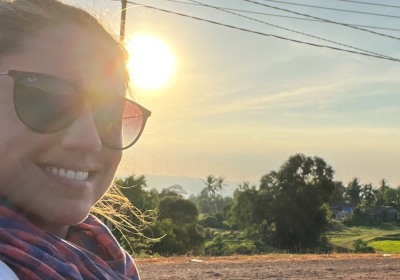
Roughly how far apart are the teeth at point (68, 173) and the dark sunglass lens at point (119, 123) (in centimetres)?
14

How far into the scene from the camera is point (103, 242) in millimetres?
1268

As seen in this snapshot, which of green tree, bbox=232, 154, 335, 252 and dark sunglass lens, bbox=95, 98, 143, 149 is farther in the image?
green tree, bbox=232, 154, 335, 252

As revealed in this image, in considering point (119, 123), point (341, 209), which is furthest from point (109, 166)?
point (341, 209)

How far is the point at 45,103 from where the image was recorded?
39.7 inches

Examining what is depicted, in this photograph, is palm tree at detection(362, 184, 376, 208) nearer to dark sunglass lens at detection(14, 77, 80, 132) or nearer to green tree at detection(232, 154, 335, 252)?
green tree at detection(232, 154, 335, 252)

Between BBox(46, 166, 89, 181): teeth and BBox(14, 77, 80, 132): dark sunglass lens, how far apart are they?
0.09 m

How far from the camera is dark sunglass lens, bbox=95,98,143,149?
1.12 metres

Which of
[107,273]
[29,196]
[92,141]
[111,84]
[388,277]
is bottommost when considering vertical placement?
[388,277]

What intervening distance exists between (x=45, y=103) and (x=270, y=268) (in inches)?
248

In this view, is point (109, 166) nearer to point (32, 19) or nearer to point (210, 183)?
point (32, 19)

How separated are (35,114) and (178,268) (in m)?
5.97

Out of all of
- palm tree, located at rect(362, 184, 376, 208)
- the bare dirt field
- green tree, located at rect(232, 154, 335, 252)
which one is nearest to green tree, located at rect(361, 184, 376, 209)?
palm tree, located at rect(362, 184, 376, 208)

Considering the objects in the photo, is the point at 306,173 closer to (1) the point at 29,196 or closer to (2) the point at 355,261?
(2) the point at 355,261

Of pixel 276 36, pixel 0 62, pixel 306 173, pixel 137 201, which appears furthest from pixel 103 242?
pixel 306 173
